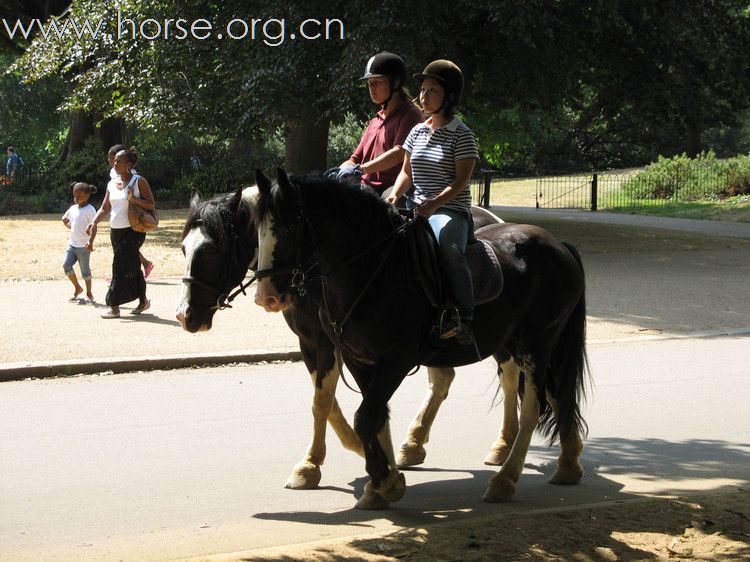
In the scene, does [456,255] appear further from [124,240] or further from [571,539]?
[124,240]

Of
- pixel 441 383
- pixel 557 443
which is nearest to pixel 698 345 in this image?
pixel 557 443

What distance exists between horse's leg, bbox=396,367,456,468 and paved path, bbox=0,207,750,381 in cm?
390

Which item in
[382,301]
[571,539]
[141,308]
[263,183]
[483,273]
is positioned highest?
[263,183]

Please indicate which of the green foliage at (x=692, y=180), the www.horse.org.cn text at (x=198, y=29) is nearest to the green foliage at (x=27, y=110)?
the www.horse.org.cn text at (x=198, y=29)

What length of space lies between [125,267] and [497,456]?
739cm

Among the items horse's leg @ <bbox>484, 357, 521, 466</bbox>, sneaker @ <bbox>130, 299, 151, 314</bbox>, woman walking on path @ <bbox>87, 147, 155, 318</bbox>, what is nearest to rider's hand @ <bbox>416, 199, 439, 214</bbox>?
horse's leg @ <bbox>484, 357, 521, 466</bbox>

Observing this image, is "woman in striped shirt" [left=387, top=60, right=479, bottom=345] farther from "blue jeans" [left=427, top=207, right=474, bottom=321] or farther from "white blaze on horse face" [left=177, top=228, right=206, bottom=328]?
"white blaze on horse face" [left=177, top=228, right=206, bottom=328]

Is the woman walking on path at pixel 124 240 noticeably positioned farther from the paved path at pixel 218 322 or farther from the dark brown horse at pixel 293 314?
the dark brown horse at pixel 293 314

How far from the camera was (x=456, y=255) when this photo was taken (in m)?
6.31

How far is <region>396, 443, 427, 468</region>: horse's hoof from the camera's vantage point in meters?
7.37

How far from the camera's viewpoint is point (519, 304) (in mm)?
6809

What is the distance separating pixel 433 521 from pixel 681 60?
18287 mm

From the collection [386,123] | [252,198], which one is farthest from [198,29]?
[252,198]

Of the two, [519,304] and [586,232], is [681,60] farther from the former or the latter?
[519,304]
